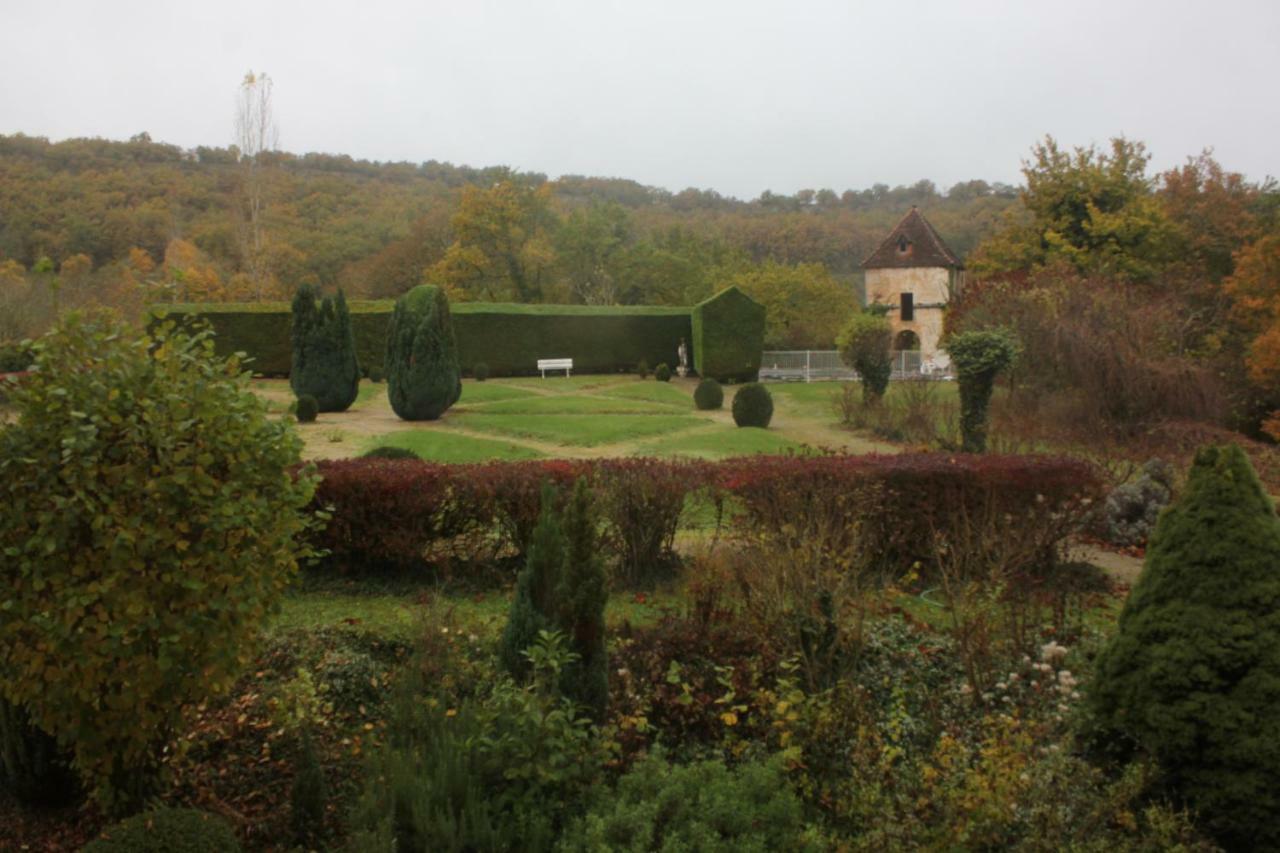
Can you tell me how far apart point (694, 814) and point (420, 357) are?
1602 cm

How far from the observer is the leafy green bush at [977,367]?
566 inches

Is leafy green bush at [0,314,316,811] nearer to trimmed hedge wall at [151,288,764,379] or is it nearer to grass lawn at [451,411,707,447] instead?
grass lawn at [451,411,707,447]

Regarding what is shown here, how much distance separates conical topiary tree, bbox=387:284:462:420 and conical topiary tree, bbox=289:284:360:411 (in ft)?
5.41

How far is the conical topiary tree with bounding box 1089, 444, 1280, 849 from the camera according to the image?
11.9ft

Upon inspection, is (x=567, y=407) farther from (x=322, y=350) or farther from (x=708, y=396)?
(x=322, y=350)

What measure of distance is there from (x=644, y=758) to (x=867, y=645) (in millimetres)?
1901

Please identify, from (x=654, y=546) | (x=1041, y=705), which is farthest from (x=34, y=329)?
(x=1041, y=705)

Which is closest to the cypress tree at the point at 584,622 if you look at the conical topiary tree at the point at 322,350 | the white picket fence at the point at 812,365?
the conical topiary tree at the point at 322,350

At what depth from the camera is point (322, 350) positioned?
1969 centimetres

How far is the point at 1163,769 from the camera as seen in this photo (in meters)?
3.83

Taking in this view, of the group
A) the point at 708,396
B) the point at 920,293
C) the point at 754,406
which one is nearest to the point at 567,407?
the point at 708,396

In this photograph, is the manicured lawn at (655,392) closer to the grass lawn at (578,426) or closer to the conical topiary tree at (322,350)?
the grass lawn at (578,426)

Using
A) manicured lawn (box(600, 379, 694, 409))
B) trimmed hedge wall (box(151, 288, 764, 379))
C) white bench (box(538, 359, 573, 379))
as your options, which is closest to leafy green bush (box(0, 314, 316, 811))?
manicured lawn (box(600, 379, 694, 409))

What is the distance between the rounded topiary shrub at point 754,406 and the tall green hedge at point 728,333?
410 inches
